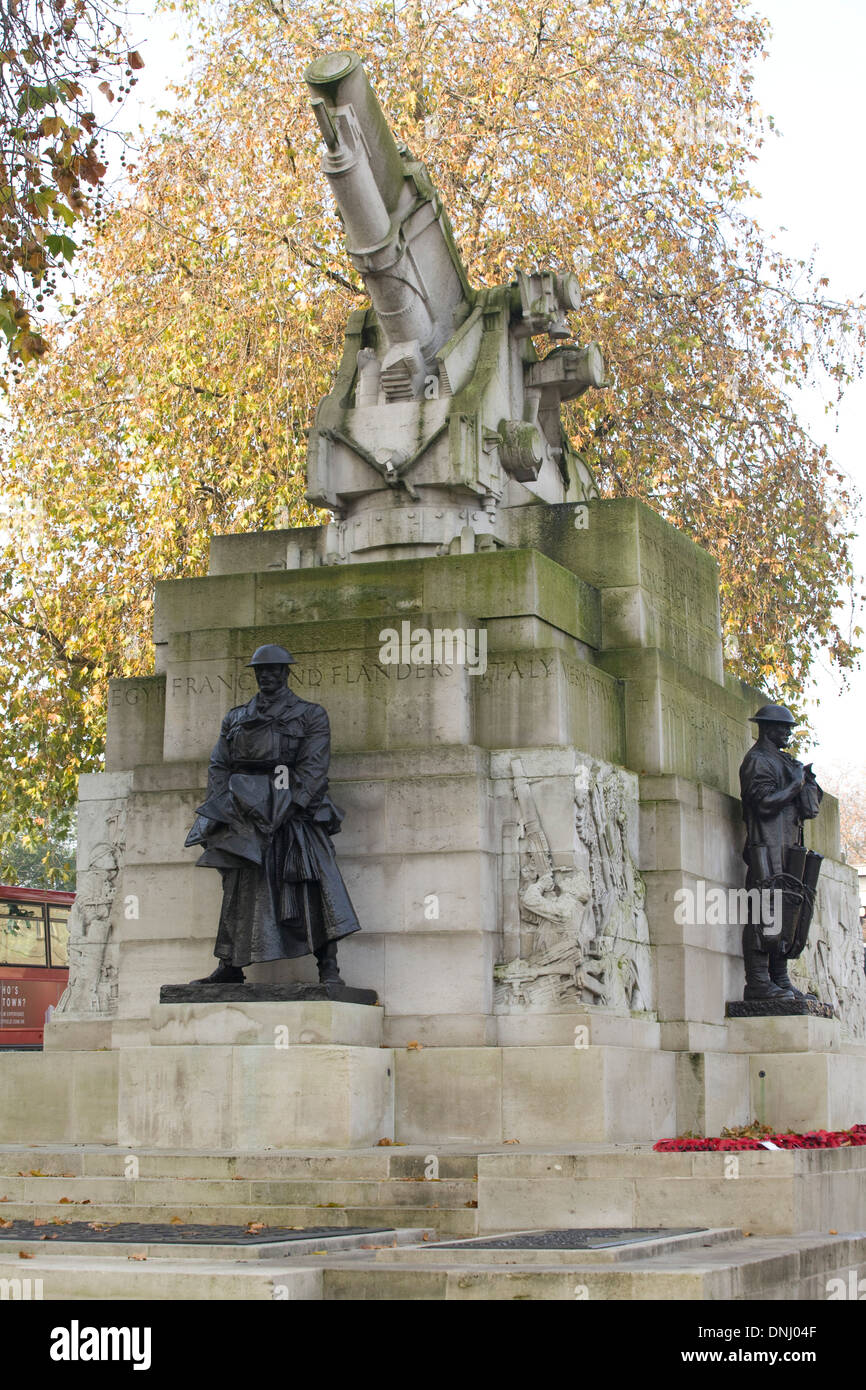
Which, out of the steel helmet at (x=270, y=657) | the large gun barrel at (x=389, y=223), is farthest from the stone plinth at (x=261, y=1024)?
the large gun barrel at (x=389, y=223)

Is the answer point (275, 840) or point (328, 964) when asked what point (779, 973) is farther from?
point (275, 840)

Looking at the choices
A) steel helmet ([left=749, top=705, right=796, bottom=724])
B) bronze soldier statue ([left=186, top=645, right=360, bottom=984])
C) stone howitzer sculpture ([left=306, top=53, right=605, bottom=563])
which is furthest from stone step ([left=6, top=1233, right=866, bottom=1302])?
stone howitzer sculpture ([left=306, top=53, right=605, bottom=563])

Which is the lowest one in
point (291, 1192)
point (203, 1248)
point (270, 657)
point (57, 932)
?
point (203, 1248)

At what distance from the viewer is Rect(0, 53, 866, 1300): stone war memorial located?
11.7 m

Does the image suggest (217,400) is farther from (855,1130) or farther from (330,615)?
(855,1130)

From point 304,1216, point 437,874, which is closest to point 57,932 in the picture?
point 437,874

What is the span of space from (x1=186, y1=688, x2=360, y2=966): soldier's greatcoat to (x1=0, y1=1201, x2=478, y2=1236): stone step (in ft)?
8.14

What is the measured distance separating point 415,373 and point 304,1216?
320 inches

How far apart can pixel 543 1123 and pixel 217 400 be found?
17.0 m

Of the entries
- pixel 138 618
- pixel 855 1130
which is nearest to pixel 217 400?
pixel 138 618

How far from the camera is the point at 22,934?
30.6 m

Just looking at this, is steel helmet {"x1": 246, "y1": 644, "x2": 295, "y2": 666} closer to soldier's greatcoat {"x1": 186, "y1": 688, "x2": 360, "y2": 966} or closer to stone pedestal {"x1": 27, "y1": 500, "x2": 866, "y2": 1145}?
soldier's greatcoat {"x1": 186, "y1": 688, "x2": 360, "y2": 966}

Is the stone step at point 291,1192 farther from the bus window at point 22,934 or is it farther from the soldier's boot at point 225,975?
the bus window at point 22,934

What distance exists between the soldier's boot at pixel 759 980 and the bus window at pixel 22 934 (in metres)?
16.5
